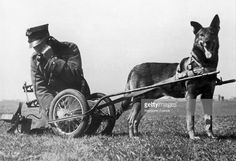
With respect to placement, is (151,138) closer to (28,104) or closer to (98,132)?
(98,132)

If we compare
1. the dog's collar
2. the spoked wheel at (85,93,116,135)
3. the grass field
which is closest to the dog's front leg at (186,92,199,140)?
the grass field

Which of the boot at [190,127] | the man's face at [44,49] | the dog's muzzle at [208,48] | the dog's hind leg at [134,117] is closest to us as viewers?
the dog's muzzle at [208,48]

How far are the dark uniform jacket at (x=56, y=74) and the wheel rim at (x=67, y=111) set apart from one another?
0.31 meters

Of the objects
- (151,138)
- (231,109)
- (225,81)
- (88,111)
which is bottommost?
(231,109)

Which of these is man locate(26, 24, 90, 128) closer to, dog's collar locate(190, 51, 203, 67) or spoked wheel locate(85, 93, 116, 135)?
spoked wheel locate(85, 93, 116, 135)

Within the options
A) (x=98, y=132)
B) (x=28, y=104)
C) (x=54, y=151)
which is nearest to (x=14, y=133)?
(x=28, y=104)

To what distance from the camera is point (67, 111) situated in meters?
6.06

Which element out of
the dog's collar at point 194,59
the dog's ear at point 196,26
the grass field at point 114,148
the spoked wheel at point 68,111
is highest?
the dog's ear at point 196,26

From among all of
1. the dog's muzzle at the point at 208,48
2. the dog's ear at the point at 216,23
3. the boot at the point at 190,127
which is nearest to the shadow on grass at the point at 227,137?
the boot at the point at 190,127

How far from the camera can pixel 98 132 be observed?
6629 mm

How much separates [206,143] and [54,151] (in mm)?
2056

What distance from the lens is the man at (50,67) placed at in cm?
631

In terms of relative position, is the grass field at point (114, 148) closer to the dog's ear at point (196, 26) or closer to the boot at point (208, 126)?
the boot at point (208, 126)

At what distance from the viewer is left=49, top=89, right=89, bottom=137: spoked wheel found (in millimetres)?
5844
